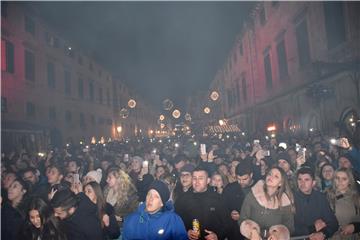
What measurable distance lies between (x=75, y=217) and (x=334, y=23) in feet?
48.2

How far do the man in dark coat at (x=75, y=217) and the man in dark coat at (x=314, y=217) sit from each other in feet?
9.56

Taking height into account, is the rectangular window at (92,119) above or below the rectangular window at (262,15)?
below

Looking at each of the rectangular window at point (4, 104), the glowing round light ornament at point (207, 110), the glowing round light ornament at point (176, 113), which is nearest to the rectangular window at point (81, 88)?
the glowing round light ornament at point (176, 113)

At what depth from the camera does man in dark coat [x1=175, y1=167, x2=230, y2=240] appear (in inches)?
188

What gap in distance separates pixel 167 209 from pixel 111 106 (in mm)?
41475

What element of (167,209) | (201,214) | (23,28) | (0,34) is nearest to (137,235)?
(167,209)

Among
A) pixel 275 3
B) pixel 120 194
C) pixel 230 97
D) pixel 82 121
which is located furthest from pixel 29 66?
pixel 230 97

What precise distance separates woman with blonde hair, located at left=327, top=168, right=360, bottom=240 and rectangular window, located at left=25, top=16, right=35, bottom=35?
2472 cm

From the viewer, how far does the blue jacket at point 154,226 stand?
12.5 feet

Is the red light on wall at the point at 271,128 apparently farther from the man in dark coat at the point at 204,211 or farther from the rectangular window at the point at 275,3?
the man in dark coat at the point at 204,211

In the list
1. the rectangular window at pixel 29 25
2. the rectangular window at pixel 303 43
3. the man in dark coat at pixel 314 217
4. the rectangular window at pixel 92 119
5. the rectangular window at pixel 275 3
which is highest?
the rectangular window at pixel 29 25

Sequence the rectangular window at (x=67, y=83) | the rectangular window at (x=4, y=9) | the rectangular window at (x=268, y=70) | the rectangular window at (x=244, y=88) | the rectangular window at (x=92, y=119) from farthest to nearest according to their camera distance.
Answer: the rectangular window at (x=92, y=119)
the rectangular window at (x=244, y=88)
the rectangular window at (x=67, y=83)
the rectangular window at (x=268, y=70)
the rectangular window at (x=4, y=9)

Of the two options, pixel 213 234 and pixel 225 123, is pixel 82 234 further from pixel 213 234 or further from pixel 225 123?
pixel 225 123

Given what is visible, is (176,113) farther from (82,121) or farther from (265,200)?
(265,200)
